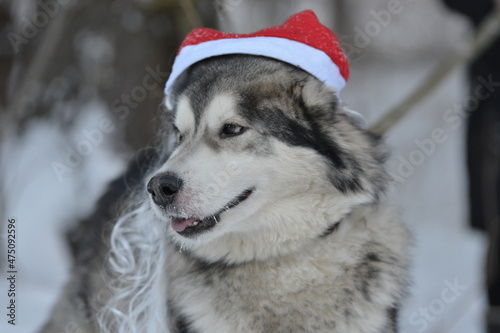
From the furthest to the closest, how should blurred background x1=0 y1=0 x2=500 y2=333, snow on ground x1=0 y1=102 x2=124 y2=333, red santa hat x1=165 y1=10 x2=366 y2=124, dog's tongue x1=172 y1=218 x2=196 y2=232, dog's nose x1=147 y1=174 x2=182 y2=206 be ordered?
snow on ground x1=0 y1=102 x2=124 y2=333
blurred background x1=0 y1=0 x2=500 y2=333
red santa hat x1=165 y1=10 x2=366 y2=124
dog's tongue x1=172 y1=218 x2=196 y2=232
dog's nose x1=147 y1=174 x2=182 y2=206

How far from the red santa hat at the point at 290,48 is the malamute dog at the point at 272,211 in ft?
0.16

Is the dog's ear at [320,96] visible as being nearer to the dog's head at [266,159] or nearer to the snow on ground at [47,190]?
the dog's head at [266,159]

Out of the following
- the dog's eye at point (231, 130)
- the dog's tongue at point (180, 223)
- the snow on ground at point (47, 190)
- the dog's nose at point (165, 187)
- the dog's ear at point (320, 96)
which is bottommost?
the snow on ground at point (47, 190)

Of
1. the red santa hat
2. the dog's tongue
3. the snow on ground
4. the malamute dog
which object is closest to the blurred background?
the snow on ground

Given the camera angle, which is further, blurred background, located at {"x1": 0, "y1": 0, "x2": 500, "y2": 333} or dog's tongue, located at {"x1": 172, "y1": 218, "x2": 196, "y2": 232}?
blurred background, located at {"x1": 0, "y1": 0, "x2": 500, "y2": 333}

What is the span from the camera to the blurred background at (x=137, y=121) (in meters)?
3.77

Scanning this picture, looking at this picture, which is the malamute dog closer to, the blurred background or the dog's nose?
the dog's nose

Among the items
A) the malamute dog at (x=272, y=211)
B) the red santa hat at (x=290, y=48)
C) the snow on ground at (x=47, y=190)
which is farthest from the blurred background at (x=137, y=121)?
the malamute dog at (x=272, y=211)

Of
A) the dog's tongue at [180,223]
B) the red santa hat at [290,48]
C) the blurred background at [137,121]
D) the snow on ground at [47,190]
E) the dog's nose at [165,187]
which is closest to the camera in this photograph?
the dog's nose at [165,187]

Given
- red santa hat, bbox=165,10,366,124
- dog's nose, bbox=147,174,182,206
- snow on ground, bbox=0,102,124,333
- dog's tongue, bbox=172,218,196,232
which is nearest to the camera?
dog's nose, bbox=147,174,182,206

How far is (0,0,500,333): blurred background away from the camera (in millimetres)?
3770

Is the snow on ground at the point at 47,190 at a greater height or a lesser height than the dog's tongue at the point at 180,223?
lesser

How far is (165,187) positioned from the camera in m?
1.88

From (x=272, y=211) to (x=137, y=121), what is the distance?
2.24 metres
